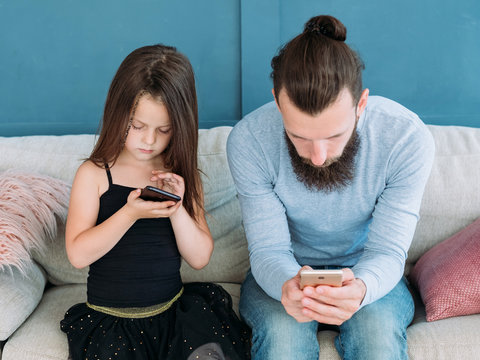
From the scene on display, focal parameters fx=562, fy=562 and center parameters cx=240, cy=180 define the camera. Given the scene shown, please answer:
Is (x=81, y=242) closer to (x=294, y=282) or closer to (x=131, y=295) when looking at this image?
(x=131, y=295)

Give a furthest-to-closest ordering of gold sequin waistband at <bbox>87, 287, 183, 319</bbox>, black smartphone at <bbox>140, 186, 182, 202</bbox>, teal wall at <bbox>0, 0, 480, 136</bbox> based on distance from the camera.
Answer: teal wall at <bbox>0, 0, 480, 136</bbox>
gold sequin waistband at <bbox>87, 287, 183, 319</bbox>
black smartphone at <bbox>140, 186, 182, 202</bbox>

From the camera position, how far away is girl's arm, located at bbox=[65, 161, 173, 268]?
1.62 m

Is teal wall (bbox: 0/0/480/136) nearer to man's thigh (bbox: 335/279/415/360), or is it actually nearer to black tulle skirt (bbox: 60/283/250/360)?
black tulle skirt (bbox: 60/283/250/360)

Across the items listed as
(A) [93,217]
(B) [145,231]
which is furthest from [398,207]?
(A) [93,217]

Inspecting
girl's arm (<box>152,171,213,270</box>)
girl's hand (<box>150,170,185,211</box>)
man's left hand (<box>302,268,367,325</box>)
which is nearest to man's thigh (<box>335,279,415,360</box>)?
man's left hand (<box>302,268,367,325</box>)

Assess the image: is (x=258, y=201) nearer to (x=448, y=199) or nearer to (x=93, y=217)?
(x=93, y=217)

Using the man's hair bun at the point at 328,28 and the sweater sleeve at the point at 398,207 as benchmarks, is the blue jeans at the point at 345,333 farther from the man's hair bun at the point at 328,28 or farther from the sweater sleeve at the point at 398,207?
the man's hair bun at the point at 328,28

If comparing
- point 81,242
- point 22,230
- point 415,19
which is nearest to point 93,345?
point 81,242

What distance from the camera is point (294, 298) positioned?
4.85ft

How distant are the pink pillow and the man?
91 mm

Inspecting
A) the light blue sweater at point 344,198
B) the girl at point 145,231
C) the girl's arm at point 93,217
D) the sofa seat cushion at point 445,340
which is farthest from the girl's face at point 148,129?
the sofa seat cushion at point 445,340

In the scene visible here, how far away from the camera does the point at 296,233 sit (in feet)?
6.21

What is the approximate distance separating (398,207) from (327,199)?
0.71 ft

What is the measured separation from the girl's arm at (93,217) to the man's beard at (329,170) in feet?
1.33
